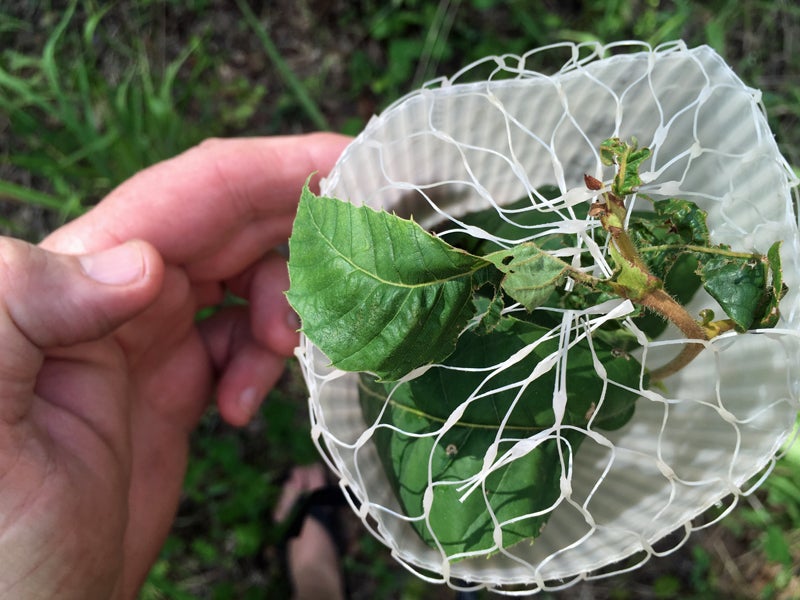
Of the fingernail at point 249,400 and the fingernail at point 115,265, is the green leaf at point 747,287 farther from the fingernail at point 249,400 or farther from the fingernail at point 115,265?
the fingernail at point 249,400

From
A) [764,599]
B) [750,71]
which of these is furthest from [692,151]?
[764,599]

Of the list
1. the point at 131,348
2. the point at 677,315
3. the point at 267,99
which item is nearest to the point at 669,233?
the point at 677,315

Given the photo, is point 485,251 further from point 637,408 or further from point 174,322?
point 174,322

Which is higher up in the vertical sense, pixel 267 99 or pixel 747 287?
pixel 747 287

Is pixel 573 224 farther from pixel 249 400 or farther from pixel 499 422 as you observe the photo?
pixel 249 400

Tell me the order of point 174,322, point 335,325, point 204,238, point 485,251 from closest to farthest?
point 335,325 < point 485,251 < point 204,238 < point 174,322

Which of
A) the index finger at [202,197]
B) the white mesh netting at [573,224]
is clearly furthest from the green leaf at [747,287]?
the index finger at [202,197]
